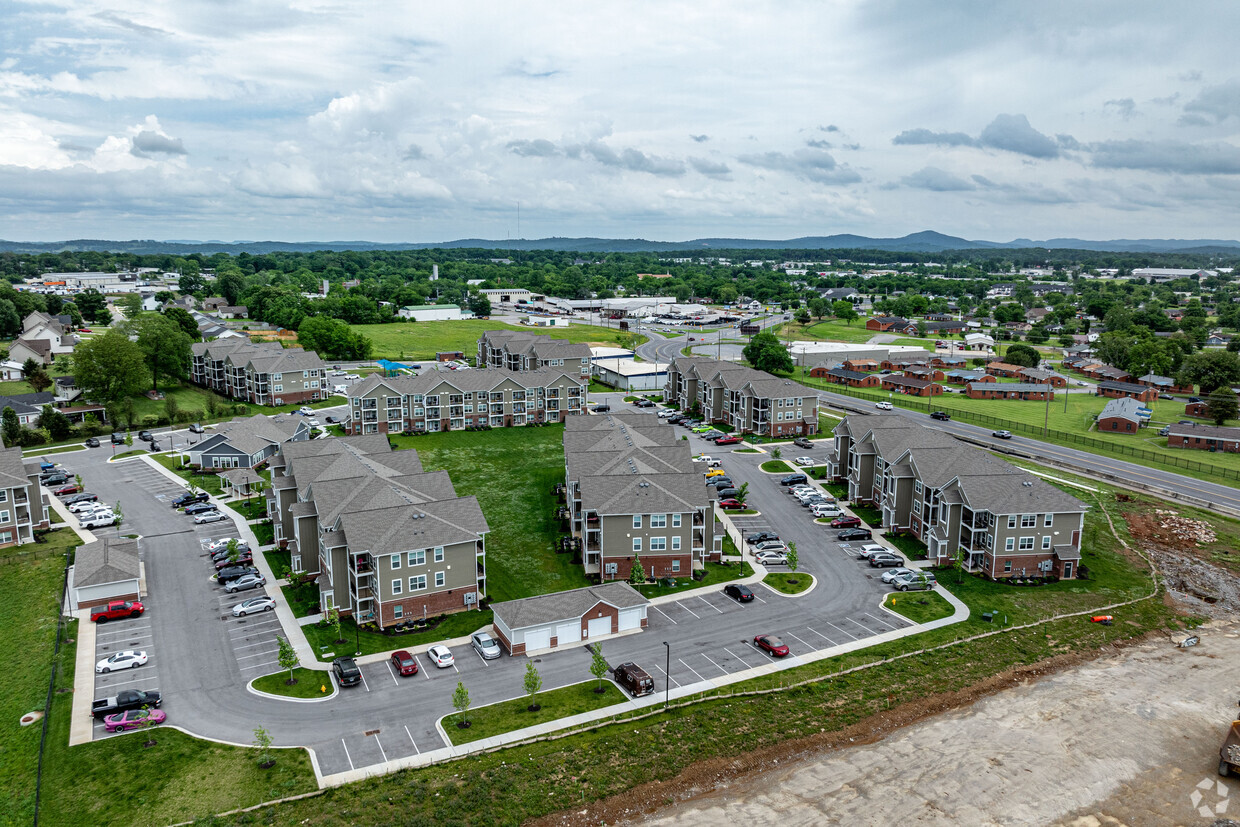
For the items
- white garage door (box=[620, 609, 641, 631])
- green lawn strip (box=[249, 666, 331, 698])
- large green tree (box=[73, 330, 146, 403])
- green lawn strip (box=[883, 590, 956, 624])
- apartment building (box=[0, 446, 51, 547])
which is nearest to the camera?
green lawn strip (box=[249, 666, 331, 698])

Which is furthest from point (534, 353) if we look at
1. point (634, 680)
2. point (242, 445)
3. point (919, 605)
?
point (634, 680)

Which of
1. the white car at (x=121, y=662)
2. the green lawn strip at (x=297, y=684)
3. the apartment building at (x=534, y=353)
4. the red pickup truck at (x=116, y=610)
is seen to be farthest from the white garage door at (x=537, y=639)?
the apartment building at (x=534, y=353)

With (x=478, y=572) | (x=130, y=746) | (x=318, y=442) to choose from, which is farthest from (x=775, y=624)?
(x=318, y=442)

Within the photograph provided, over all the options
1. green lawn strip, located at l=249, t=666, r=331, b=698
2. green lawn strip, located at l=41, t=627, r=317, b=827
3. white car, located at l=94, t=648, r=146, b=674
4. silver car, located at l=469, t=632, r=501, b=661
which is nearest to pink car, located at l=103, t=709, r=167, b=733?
green lawn strip, located at l=41, t=627, r=317, b=827

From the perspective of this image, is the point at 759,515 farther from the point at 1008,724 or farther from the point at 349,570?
the point at 349,570

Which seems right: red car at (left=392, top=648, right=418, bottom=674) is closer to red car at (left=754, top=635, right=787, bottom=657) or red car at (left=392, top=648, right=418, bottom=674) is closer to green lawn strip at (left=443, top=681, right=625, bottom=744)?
green lawn strip at (left=443, top=681, right=625, bottom=744)

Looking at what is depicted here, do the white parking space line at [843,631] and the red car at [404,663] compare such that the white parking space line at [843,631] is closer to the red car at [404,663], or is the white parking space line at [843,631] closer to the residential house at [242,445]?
the red car at [404,663]
